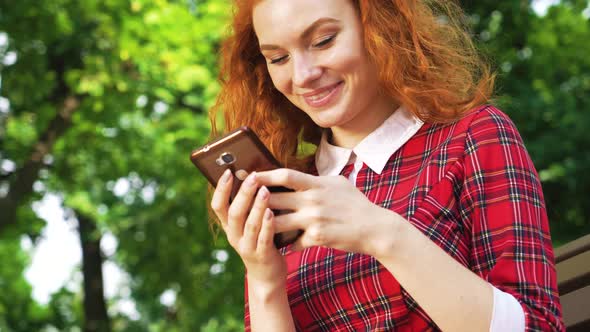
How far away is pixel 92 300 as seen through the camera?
15367 mm

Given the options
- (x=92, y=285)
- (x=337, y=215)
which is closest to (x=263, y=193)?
(x=337, y=215)

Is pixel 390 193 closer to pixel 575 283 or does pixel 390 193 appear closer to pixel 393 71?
pixel 393 71

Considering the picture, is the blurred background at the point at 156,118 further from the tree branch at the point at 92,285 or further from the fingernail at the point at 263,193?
the fingernail at the point at 263,193

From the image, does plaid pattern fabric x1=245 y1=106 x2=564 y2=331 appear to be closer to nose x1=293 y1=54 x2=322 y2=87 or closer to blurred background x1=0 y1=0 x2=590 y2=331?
nose x1=293 y1=54 x2=322 y2=87

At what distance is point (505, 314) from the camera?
1.59m

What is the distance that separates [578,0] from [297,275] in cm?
924

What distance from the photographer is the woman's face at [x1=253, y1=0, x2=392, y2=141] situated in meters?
1.90

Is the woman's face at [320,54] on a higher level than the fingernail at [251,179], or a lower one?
higher

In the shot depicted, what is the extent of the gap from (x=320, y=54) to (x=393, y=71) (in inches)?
6.6

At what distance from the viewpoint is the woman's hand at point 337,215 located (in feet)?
5.07

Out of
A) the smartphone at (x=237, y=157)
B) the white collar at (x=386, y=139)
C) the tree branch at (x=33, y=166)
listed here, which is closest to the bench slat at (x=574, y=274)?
the white collar at (x=386, y=139)

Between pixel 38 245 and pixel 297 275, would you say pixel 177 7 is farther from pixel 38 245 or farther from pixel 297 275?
pixel 297 275

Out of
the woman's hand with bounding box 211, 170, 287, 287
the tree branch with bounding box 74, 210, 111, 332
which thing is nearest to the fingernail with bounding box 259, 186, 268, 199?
the woman's hand with bounding box 211, 170, 287, 287

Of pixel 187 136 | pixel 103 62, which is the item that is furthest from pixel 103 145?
→ pixel 103 62
